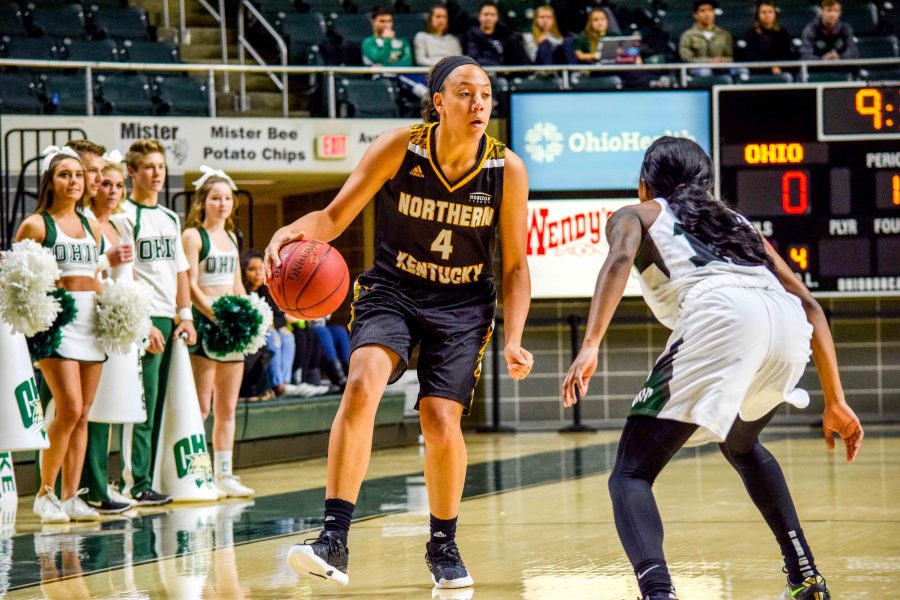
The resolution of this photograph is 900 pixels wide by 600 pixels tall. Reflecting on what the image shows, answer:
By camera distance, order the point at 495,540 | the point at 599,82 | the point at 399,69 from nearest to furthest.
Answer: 1. the point at 495,540
2. the point at 399,69
3. the point at 599,82

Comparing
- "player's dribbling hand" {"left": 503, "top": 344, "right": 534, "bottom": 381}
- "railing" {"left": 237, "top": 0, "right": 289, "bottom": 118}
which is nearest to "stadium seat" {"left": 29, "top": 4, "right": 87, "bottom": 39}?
"railing" {"left": 237, "top": 0, "right": 289, "bottom": 118}

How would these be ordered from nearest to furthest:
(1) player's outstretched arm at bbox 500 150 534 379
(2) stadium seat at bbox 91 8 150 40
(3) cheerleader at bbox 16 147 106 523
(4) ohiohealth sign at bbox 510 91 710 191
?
(1) player's outstretched arm at bbox 500 150 534 379, (3) cheerleader at bbox 16 147 106 523, (4) ohiohealth sign at bbox 510 91 710 191, (2) stadium seat at bbox 91 8 150 40

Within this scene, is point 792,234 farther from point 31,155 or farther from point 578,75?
point 31,155

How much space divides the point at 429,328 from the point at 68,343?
274 cm

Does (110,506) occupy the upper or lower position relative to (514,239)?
lower

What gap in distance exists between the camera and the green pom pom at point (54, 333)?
6363mm

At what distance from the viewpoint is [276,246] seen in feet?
14.0

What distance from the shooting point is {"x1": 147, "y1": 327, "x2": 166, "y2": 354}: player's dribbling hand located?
7.03 m

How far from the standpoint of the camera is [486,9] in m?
13.5

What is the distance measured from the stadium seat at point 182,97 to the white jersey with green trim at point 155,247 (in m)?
5.24

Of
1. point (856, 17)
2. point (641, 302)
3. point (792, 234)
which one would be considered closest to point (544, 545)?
point (792, 234)

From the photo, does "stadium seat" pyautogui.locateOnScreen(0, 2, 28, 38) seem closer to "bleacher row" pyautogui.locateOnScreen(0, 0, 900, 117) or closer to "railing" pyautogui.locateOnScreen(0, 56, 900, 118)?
"bleacher row" pyautogui.locateOnScreen(0, 0, 900, 117)

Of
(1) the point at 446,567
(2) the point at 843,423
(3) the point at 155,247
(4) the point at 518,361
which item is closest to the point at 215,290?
(3) the point at 155,247

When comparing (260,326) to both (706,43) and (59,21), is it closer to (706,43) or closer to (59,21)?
(59,21)
